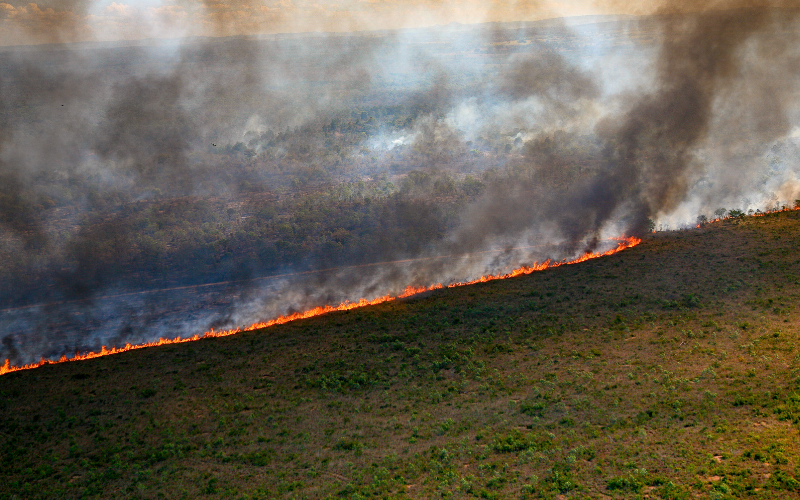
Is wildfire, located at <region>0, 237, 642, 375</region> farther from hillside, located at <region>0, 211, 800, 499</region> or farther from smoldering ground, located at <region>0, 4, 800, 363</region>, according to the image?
hillside, located at <region>0, 211, 800, 499</region>

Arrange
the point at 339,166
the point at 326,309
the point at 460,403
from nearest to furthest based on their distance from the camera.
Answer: the point at 460,403
the point at 326,309
the point at 339,166

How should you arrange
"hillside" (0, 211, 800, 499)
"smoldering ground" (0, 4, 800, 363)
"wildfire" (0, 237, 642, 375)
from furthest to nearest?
"smoldering ground" (0, 4, 800, 363) → "wildfire" (0, 237, 642, 375) → "hillside" (0, 211, 800, 499)

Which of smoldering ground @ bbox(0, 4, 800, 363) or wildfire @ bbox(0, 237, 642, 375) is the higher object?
smoldering ground @ bbox(0, 4, 800, 363)

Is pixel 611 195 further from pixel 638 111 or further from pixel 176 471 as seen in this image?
pixel 176 471

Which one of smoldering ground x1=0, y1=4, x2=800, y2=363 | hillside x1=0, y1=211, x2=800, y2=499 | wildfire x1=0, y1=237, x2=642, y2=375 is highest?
smoldering ground x1=0, y1=4, x2=800, y2=363

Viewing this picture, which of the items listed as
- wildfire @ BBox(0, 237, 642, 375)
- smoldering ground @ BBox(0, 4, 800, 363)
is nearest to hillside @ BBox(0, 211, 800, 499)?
wildfire @ BBox(0, 237, 642, 375)

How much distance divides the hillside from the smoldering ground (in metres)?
7.58

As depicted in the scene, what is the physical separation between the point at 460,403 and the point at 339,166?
4288 centimetres

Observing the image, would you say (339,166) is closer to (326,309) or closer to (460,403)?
(326,309)

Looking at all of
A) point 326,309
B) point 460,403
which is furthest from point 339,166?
point 460,403

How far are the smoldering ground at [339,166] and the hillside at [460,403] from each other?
7576 millimetres

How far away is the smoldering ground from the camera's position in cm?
3831

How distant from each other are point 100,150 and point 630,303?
2167 inches

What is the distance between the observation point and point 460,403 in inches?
866
